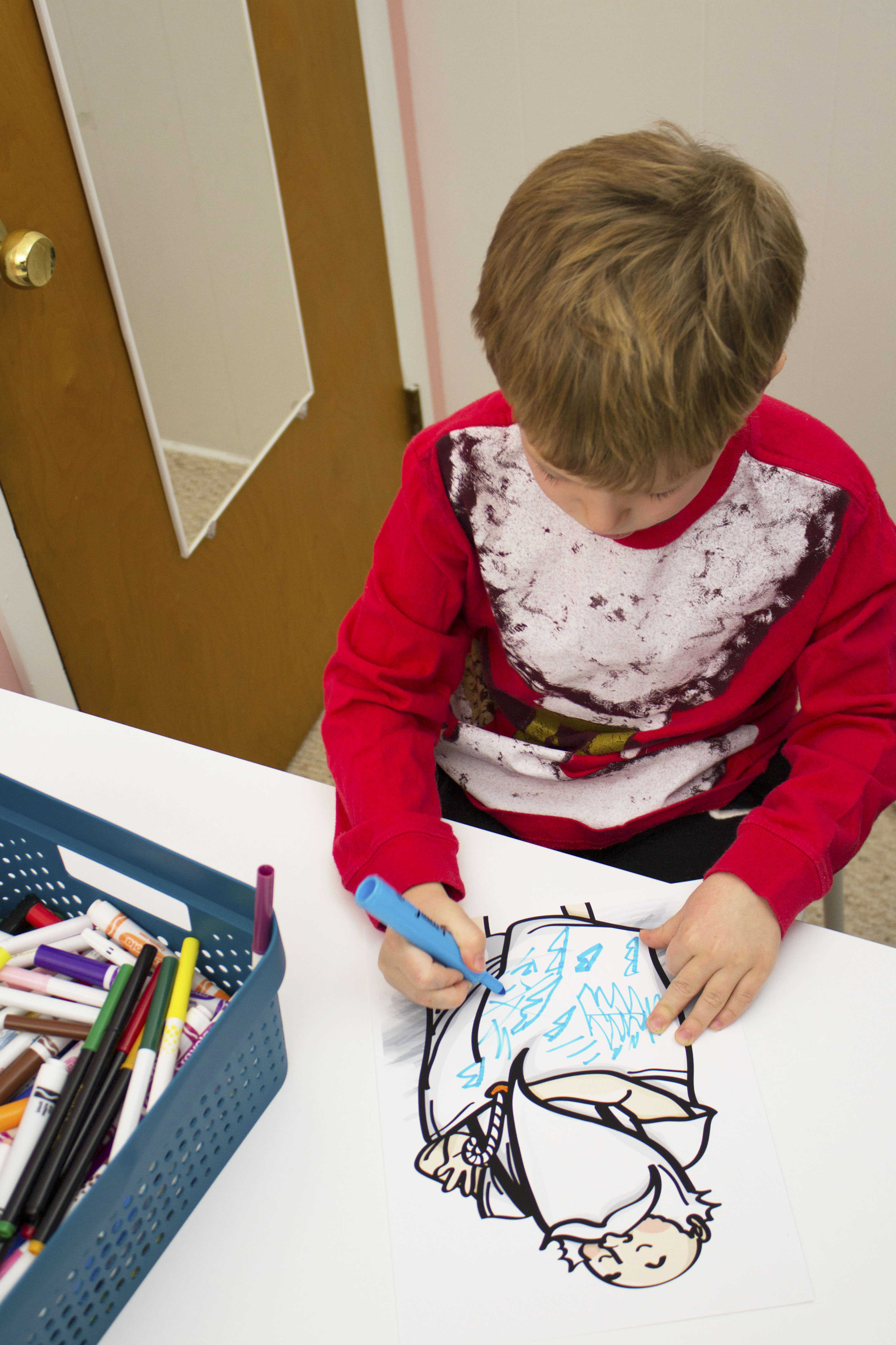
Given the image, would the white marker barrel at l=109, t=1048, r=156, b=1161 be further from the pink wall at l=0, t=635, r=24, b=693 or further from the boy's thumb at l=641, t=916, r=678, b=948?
the pink wall at l=0, t=635, r=24, b=693

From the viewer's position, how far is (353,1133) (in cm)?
55

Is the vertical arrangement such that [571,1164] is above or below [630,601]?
below

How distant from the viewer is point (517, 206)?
1.85 ft

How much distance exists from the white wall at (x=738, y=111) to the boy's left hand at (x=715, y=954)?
4.09ft

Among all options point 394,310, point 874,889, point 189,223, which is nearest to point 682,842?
point 874,889

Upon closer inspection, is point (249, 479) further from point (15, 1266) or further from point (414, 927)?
point (15, 1266)

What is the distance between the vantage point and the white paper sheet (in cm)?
48

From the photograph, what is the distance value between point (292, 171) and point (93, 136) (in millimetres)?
433

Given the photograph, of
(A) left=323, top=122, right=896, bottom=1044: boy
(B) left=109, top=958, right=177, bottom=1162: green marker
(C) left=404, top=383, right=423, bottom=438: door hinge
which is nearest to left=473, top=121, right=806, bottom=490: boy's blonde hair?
(A) left=323, top=122, right=896, bottom=1044: boy

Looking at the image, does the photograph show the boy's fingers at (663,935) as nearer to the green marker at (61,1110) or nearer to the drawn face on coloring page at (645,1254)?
the drawn face on coloring page at (645,1254)

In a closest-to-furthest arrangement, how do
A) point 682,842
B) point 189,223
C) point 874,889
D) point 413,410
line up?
point 682,842
point 189,223
point 874,889
point 413,410

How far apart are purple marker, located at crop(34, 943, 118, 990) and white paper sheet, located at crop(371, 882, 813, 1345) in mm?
160

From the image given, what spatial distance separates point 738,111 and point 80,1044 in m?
1.51

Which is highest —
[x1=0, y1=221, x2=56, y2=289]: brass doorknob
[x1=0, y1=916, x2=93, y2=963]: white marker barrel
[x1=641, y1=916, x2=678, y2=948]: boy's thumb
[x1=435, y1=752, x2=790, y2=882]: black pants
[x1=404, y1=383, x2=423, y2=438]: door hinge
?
[x1=0, y1=221, x2=56, y2=289]: brass doorknob
